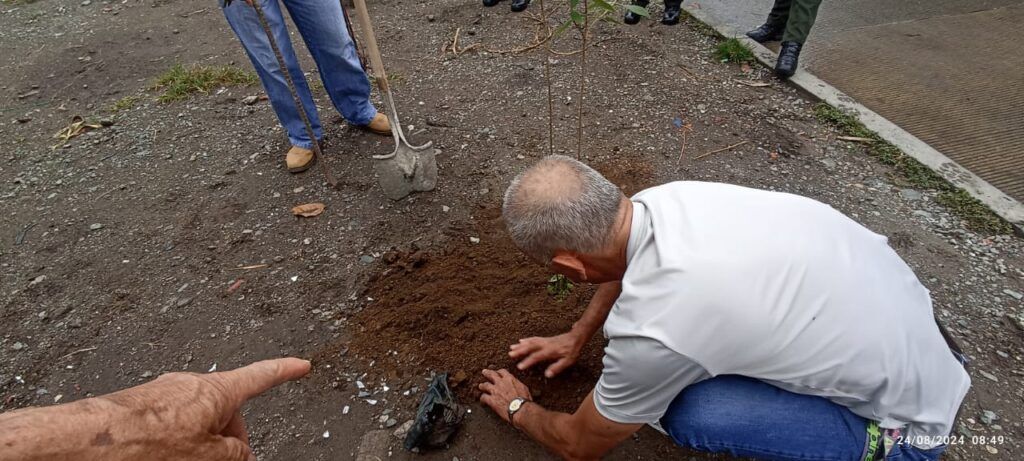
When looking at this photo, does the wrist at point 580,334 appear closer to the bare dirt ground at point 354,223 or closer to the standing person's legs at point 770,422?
the bare dirt ground at point 354,223

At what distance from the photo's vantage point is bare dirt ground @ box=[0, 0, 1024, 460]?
199cm

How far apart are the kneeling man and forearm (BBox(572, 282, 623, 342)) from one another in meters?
0.29

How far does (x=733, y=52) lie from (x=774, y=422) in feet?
10.3

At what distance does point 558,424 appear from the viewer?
60.8 inches

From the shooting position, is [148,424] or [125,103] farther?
[125,103]

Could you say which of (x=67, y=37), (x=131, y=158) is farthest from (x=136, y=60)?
(x=131, y=158)

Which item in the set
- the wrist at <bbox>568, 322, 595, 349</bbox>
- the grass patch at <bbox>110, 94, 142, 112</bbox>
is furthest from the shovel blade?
the grass patch at <bbox>110, 94, 142, 112</bbox>

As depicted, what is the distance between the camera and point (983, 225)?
2.38m

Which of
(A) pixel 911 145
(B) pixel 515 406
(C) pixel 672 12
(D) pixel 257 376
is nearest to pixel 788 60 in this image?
(A) pixel 911 145

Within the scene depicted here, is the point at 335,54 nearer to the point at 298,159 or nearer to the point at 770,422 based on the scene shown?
the point at 298,159

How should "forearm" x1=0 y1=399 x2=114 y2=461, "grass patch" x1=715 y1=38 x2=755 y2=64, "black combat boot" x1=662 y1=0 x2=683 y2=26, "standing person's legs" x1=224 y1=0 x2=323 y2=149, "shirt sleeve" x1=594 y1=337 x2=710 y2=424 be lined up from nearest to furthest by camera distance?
"forearm" x1=0 y1=399 x2=114 y2=461 → "shirt sleeve" x1=594 y1=337 x2=710 y2=424 → "standing person's legs" x1=224 y1=0 x2=323 y2=149 → "grass patch" x1=715 y1=38 x2=755 y2=64 → "black combat boot" x1=662 y1=0 x2=683 y2=26

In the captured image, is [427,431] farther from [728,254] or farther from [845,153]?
[845,153]

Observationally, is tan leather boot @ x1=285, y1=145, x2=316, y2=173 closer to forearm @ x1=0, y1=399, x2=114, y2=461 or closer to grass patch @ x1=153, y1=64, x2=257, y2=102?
grass patch @ x1=153, y1=64, x2=257, y2=102

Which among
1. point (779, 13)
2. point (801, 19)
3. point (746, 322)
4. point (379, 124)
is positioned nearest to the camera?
point (746, 322)
